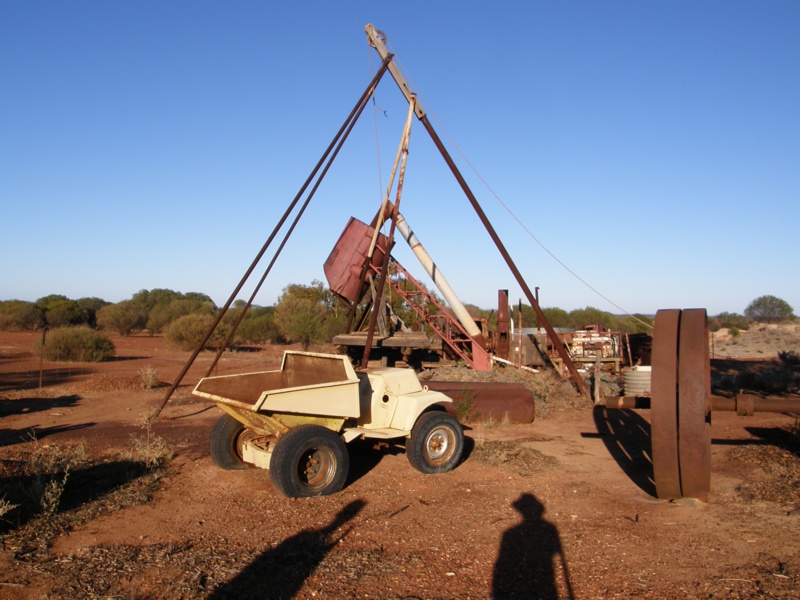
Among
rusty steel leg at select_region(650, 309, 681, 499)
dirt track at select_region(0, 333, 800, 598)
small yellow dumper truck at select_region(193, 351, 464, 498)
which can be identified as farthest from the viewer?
small yellow dumper truck at select_region(193, 351, 464, 498)

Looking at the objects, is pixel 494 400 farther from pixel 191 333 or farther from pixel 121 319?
pixel 121 319

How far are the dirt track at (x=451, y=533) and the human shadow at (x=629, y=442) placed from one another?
6 cm

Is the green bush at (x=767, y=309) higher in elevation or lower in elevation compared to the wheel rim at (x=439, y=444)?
higher

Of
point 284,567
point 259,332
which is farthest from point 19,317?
point 284,567

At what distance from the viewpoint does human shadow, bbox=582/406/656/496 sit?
8273 millimetres

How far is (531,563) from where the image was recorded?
207 inches

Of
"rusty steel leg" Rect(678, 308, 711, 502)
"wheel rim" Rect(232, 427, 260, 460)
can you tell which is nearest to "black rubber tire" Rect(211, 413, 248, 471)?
"wheel rim" Rect(232, 427, 260, 460)

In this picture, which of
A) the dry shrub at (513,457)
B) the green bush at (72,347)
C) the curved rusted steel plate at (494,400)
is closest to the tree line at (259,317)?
the green bush at (72,347)

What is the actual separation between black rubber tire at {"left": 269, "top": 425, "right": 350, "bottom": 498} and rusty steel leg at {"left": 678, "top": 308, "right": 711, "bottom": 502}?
3.64m

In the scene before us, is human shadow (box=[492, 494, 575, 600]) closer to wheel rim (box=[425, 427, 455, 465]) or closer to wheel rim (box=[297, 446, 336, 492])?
wheel rim (box=[425, 427, 455, 465])

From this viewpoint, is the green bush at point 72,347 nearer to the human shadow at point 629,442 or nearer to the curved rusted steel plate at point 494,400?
the curved rusted steel plate at point 494,400

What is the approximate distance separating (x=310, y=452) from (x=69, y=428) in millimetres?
5996

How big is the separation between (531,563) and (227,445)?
4.46 m

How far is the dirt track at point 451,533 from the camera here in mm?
4777
